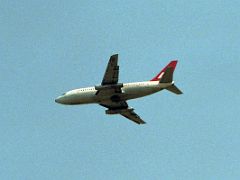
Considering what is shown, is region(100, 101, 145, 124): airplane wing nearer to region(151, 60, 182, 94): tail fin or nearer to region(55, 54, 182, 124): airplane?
region(55, 54, 182, 124): airplane

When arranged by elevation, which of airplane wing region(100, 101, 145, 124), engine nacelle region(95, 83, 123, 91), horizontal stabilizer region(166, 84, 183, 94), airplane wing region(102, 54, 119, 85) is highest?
airplane wing region(102, 54, 119, 85)

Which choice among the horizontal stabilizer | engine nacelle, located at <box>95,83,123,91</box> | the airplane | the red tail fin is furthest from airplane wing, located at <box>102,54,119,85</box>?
the horizontal stabilizer

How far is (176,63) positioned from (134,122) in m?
18.7

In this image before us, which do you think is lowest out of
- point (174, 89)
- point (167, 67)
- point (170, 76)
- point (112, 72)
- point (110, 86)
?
point (174, 89)

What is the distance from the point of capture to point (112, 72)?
147 metres

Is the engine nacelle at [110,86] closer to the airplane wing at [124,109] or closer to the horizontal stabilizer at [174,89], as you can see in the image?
the airplane wing at [124,109]

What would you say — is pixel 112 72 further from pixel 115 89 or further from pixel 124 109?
pixel 124 109

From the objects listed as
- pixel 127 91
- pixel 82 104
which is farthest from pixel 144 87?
pixel 82 104

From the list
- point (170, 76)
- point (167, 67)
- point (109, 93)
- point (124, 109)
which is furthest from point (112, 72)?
point (124, 109)

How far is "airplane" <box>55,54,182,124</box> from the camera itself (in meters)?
147

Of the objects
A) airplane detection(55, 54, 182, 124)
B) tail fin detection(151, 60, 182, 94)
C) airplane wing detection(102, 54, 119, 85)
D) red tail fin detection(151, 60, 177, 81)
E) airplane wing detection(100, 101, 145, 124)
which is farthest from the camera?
airplane wing detection(100, 101, 145, 124)

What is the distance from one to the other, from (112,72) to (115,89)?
354 centimetres

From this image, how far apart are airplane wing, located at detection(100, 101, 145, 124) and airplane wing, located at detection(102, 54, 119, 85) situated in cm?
611

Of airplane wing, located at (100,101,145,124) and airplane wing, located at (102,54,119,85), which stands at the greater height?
airplane wing, located at (102,54,119,85)
